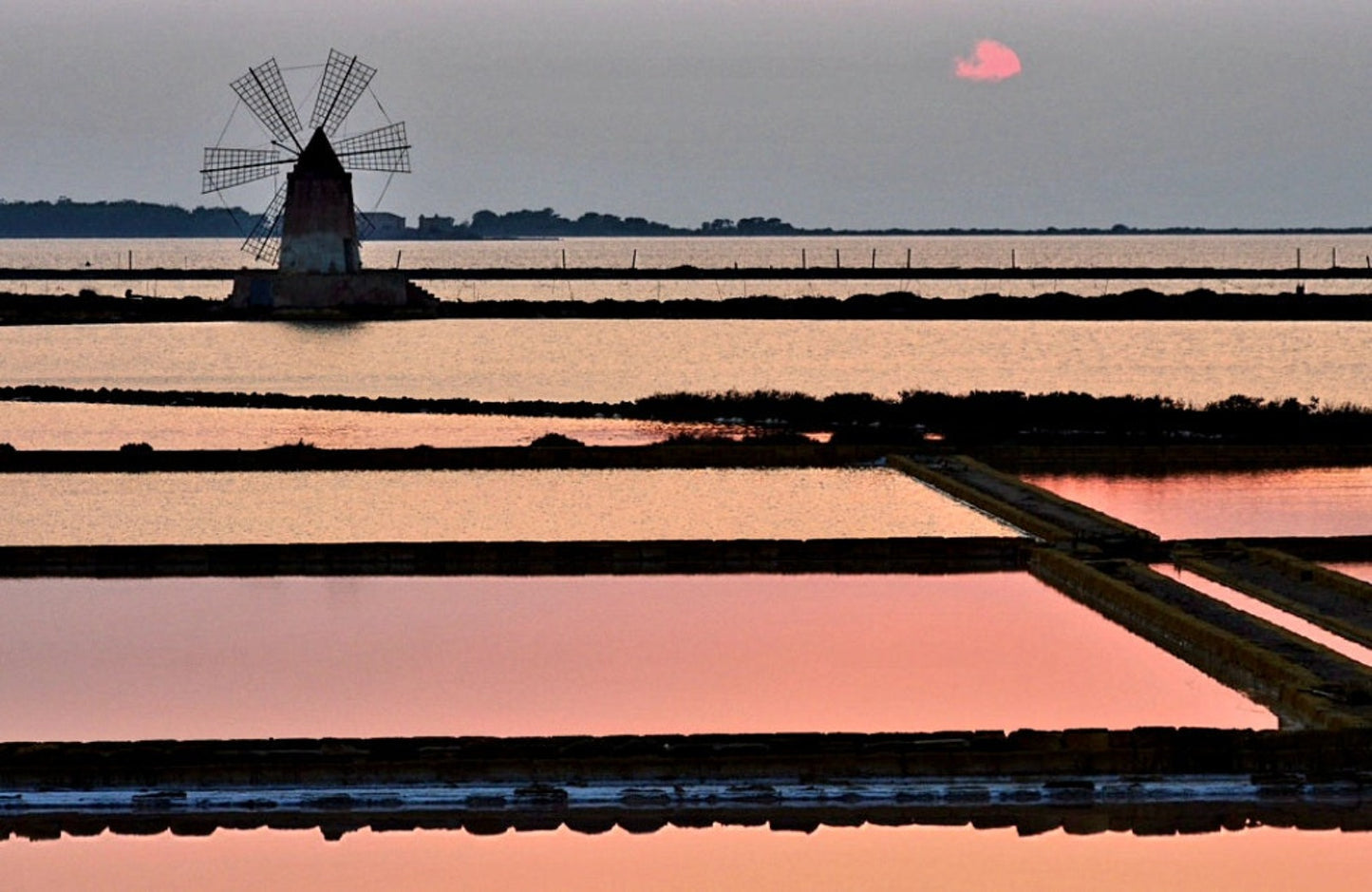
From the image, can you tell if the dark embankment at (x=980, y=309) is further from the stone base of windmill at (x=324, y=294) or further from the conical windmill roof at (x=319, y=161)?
the conical windmill roof at (x=319, y=161)

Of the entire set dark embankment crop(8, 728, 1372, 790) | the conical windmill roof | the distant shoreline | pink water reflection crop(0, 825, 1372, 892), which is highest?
the conical windmill roof

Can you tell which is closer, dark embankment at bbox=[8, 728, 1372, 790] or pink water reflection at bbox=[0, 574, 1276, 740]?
dark embankment at bbox=[8, 728, 1372, 790]

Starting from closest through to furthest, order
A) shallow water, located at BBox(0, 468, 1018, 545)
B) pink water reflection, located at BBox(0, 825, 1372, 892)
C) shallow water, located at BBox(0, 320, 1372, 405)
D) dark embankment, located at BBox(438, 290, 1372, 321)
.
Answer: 1. pink water reflection, located at BBox(0, 825, 1372, 892)
2. shallow water, located at BBox(0, 468, 1018, 545)
3. shallow water, located at BBox(0, 320, 1372, 405)
4. dark embankment, located at BBox(438, 290, 1372, 321)

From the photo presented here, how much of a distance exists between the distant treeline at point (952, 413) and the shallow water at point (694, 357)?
358cm

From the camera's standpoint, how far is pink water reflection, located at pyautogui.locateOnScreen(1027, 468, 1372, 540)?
1633 cm

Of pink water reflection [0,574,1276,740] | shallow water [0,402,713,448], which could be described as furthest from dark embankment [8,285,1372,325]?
pink water reflection [0,574,1276,740]

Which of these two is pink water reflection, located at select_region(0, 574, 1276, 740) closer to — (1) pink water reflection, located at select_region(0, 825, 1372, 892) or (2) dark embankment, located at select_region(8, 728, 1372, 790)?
(2) dark embankment, located at select_region(8, 728, 1372, 790)

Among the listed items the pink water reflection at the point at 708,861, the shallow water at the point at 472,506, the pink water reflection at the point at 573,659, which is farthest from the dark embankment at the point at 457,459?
the pink water reflection at the point at 708,861

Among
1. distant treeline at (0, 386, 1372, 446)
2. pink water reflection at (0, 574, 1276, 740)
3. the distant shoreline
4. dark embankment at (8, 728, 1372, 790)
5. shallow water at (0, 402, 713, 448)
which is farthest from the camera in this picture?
the distant shoreline

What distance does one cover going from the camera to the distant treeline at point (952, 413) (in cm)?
2266

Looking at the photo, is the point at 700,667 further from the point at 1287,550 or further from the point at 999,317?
the point at 999,317

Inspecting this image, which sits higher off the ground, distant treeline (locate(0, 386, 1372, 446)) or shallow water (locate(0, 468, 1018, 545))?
distant treeline (locate(0, 386, 1372, 446))

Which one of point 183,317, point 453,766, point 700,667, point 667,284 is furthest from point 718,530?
point 667,284

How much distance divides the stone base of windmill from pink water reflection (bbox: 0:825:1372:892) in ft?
132
